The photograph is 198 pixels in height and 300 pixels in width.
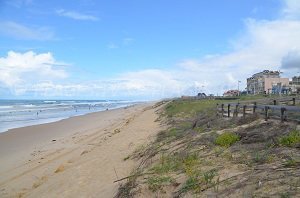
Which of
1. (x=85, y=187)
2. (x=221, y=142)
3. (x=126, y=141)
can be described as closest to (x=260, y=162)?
(x=221, y=142)

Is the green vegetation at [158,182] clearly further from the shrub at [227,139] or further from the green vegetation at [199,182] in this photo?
the shrub at [227,139]

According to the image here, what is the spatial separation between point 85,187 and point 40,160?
250 inches

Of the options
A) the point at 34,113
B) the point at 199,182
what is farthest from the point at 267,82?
the point at 199,182

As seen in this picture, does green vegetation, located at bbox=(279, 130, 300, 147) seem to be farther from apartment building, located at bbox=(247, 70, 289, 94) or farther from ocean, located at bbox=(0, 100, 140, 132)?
apartment building, located at bbox=(247, 70, 289, 94)

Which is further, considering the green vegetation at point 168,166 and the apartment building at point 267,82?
the apartment building at point 267,82

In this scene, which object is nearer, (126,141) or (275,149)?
(275,149)

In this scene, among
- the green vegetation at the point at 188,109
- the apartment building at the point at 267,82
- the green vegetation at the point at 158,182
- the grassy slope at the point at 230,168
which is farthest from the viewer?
the apartment building at the point at 267,82

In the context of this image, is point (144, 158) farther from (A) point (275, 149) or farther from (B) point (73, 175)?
(A) point (275, 149)

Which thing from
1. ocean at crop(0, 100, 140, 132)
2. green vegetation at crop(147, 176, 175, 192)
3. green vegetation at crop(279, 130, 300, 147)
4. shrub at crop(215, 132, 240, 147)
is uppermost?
green vegetation at crop(279, 130, 300, 147)

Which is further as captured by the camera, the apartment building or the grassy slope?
the apartment building

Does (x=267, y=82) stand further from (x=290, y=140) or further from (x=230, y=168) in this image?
(x=230, y=168)

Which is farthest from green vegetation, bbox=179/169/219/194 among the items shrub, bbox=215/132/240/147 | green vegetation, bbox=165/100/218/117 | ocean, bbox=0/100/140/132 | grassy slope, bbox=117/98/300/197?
ocean, bbox=0/100/140/132

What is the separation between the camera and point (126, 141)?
16672 millimetres

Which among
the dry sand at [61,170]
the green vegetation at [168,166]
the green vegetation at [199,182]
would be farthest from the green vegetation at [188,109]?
the green vegetation at [199,182]
